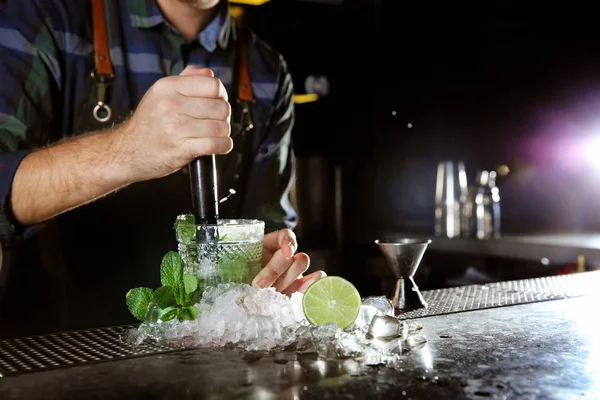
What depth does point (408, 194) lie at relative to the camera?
489 centimetres

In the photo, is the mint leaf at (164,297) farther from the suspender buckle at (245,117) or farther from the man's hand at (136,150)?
the suspender buckle at (245,117)

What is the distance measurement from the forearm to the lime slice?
0.60m

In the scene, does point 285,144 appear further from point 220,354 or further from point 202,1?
point 220,354

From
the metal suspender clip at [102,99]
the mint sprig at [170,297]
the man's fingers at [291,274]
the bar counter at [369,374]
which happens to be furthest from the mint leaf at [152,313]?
the metal suspender clip at [102,99]

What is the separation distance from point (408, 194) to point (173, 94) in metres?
3.67

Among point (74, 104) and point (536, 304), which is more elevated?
point (74, 104)

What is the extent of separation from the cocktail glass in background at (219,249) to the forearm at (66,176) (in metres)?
0.38

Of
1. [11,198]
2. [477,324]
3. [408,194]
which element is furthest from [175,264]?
[408,194]

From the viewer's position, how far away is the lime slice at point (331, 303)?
126 cm

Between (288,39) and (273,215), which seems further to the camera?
(288,39)

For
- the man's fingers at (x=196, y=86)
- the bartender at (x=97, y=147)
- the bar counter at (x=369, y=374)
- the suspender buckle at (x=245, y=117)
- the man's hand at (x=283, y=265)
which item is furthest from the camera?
the suspender buckle at (x=245, y=117)

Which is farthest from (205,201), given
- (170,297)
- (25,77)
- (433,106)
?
(433,106)

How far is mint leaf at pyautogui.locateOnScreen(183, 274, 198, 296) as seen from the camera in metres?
1.26

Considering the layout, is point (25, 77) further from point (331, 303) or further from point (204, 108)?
point (331, 303)
